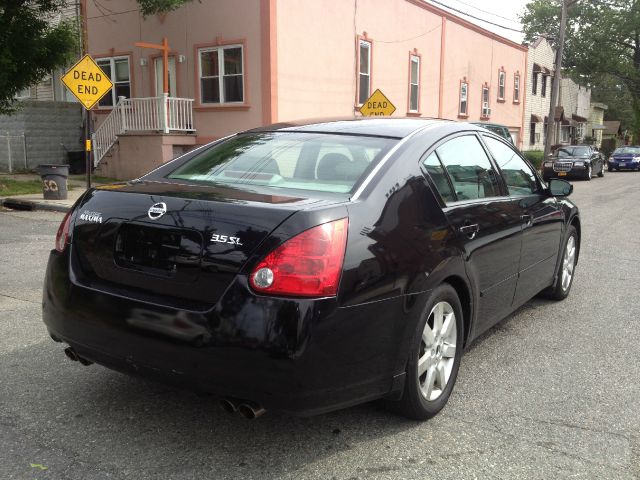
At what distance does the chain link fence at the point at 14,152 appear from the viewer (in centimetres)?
2041

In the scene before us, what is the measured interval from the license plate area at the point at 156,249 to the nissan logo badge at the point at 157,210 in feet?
0.18

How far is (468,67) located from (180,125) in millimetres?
15651

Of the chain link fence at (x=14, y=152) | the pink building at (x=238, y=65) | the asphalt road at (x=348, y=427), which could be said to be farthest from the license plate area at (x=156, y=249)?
the chain link fence at (x=14, y=152)

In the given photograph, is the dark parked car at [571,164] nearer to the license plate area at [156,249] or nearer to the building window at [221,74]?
the building window at [221,74]

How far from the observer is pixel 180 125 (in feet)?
58.6

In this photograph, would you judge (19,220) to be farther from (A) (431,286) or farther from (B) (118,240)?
(A) (431,286)

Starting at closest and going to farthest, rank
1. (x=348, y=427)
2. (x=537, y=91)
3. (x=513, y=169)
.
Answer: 1. (x=348, y=427)
2. (x=513, y=169)
3. (x=537, y=91)

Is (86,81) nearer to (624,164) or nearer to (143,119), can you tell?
(143,119)

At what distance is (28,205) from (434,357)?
482 inches

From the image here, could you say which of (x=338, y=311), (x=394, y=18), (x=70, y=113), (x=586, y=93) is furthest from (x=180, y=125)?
(x=586, y=93)

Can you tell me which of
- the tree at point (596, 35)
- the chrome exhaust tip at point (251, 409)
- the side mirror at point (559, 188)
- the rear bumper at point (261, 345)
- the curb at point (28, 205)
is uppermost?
the tree at point (596, 35)

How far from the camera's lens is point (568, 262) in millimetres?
5895

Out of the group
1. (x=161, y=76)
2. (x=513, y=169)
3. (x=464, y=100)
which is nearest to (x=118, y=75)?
(x=161, y=76)

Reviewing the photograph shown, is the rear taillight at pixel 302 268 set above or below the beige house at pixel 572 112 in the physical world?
below
